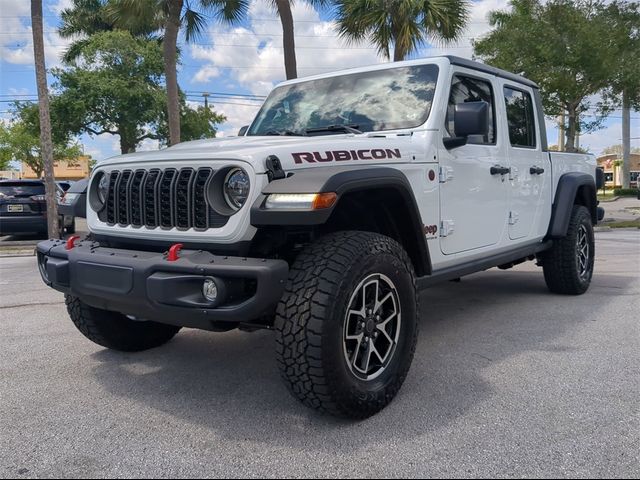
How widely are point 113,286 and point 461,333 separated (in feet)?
8.97

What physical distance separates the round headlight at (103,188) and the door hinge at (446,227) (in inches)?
82.7

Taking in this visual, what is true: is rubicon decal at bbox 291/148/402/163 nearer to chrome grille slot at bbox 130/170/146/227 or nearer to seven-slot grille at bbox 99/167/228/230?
seven-slot grille at bbox 99/167/228/230

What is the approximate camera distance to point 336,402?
2.65 m

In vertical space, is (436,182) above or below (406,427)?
above

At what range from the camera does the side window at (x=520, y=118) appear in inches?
188

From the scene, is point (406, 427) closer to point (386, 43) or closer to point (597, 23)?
point (386, 43)

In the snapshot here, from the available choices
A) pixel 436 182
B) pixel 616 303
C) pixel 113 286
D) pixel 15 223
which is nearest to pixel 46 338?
A: pixel 113 286

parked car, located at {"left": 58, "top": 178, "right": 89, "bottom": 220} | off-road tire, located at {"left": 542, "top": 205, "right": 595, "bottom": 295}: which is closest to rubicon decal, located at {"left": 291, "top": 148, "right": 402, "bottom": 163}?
parked car, located at {"left": 58, "top": 178, "right": 89, "bottom": 220}

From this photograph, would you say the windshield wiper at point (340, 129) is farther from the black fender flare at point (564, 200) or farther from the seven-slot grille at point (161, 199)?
the black fender flare at point (564, 200)

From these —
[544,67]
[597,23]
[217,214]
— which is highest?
[597,23]

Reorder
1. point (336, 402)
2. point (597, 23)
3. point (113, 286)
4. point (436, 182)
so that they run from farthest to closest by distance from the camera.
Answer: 1. point (597, 23)
2. point (436, 182)
3. point (113, 286)
4. point (336, 402)

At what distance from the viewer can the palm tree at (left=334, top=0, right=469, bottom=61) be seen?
1312 cm

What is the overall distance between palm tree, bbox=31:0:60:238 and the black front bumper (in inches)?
384

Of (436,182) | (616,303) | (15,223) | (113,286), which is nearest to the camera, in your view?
(113,286)
